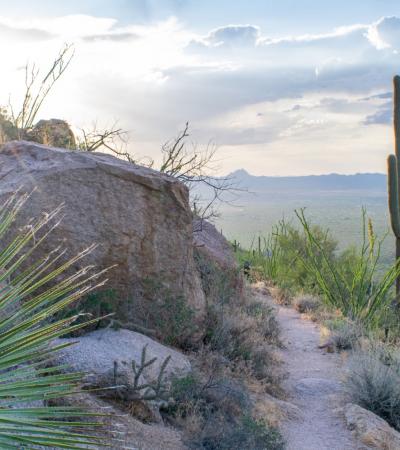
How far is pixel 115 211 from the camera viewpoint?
6965mm

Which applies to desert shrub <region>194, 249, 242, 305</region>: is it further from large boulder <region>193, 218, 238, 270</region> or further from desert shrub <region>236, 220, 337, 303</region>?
desert shrub <region>236, 220, 337, 303</region>

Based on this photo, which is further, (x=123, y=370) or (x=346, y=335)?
(x=346, y=335)

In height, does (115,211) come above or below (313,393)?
above

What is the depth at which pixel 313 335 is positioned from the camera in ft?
37.9

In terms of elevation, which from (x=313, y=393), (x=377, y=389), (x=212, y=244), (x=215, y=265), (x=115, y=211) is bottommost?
(x=313, y=393)

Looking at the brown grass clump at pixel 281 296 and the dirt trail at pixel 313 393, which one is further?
the brown grass clump at pixel 281 296

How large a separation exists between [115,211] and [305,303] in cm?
800

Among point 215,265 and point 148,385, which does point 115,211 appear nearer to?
point 148,385

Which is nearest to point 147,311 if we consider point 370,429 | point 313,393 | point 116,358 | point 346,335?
point 116,358

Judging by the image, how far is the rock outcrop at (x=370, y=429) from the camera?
6.36 meters

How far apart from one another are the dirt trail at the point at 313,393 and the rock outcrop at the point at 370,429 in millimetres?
93

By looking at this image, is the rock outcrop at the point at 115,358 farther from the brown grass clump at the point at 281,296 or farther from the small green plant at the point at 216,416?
the brown grass clump at the point at 281,296

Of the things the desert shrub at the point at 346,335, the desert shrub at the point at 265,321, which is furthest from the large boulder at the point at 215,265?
the desert shrub at the point at 346,335

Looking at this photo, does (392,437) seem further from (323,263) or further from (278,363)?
(323,263)
